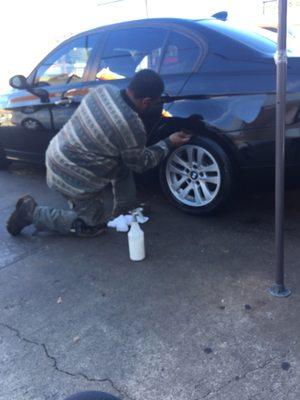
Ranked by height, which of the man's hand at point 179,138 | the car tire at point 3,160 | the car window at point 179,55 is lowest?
the car tire at point 3,160

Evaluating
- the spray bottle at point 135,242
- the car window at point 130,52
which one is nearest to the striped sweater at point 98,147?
the spray bottle at point 135,242

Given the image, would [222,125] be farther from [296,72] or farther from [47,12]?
[47,12]

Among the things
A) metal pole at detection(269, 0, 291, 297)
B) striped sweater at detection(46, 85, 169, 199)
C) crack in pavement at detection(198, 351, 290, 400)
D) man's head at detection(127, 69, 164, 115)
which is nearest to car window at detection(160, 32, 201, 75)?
man's head at detection(127, 69, 164, 115)

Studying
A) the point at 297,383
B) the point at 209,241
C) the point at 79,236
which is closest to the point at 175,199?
the point at 209,241

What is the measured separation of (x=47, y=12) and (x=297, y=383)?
2591cm

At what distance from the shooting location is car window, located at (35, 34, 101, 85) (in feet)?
14.7

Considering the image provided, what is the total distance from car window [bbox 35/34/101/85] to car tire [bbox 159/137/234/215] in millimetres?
1387

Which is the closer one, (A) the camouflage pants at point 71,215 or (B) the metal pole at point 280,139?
(B) the metal pole at point 280,139

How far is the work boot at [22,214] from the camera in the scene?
3.73 meters

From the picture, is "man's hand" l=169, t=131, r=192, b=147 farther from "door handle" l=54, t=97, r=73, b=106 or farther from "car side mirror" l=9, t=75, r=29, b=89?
"car side mirror" l=9, t=75, r=29, b=89

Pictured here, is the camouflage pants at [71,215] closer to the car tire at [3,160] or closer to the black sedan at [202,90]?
the black sedan at [202,90]

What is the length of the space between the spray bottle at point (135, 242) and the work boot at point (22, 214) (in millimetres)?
964

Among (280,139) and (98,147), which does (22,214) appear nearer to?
(98,147)

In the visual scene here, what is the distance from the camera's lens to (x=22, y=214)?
147 inches
